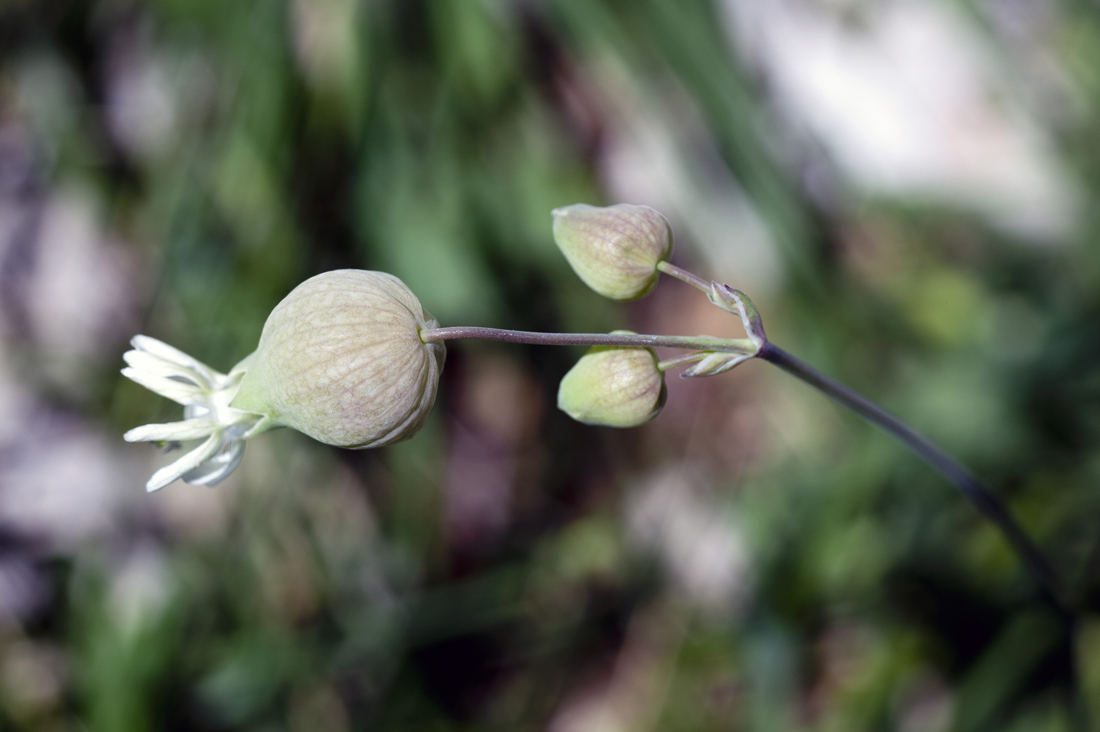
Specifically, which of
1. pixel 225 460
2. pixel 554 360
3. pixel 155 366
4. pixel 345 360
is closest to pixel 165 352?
pixel 155 366

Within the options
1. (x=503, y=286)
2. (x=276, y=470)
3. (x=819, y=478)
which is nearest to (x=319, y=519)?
(x=276, y=470)

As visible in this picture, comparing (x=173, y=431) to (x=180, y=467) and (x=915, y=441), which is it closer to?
(x=180, y=467)

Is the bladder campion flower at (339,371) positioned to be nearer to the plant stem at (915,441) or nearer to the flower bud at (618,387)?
the flower bud at (618,387)

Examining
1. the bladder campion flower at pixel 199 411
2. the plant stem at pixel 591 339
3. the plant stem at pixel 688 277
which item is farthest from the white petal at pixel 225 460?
the plant stem at pixel 688 277

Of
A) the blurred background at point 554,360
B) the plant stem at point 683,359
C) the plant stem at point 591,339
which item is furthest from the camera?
the blurred background at point 554,360

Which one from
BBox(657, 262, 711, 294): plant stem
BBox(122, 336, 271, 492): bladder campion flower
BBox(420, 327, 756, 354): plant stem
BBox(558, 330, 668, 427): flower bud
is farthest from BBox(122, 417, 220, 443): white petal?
BBox(657, 262, 711, 294): plant stem

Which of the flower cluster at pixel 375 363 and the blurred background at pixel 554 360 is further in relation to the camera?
the blurred background at pixel 554 360

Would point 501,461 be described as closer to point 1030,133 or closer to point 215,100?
point 215,100
